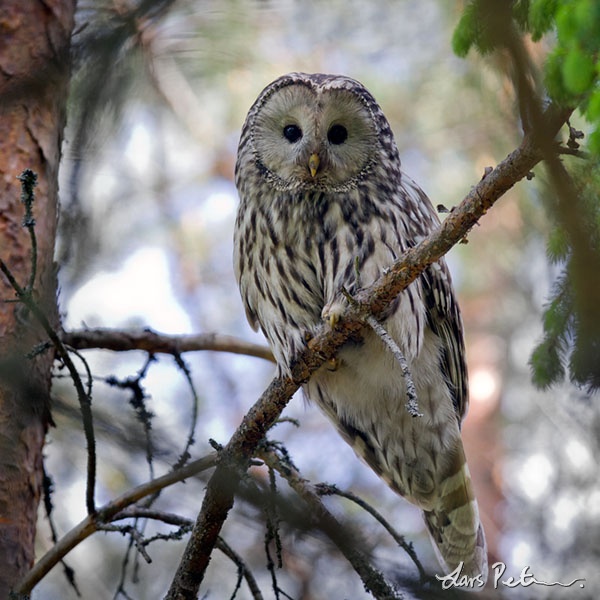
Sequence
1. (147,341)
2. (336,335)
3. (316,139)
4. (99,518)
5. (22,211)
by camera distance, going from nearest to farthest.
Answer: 1. (99,518)
2. (336,335)
3. (22,211)
4. (147,341)
5. (316,139)

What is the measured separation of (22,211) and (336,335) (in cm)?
119

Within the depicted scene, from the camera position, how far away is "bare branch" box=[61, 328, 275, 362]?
3.31 meters

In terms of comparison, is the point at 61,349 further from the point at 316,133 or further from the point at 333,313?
the point at 316,133

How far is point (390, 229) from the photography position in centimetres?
345

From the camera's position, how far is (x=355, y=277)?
3.26 m

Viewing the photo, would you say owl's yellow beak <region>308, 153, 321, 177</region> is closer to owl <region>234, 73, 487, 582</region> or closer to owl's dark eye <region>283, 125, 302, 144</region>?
owl <region>234, 73, 487, 582</region>

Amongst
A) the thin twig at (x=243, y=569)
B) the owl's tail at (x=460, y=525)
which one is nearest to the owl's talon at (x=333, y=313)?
the thin twig at (x=243, y=569)

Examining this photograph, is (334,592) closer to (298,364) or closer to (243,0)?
(298,364)

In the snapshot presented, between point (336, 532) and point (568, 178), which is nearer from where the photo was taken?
point (336, 532)

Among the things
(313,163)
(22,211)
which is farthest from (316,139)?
(22,211)

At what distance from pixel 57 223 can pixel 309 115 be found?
43.2 inches

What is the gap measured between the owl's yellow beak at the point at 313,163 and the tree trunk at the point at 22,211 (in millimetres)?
962

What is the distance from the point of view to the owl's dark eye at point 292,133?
3.75 m

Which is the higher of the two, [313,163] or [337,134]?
[337,134]
